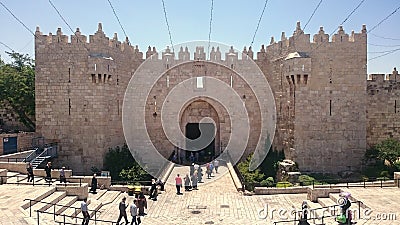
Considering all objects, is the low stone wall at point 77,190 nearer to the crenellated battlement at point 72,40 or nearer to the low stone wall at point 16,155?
the low stone wall at point 16,155

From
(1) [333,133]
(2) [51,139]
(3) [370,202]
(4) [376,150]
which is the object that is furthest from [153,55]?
(3) [370,202]

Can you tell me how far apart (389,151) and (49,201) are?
1769cm

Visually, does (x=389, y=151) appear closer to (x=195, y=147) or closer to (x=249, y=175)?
(x=249, y=175)

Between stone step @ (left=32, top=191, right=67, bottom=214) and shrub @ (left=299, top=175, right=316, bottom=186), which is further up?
stone step @ (left=32, top=191, right=67, bottom=214)

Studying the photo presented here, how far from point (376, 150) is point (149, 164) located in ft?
45.6

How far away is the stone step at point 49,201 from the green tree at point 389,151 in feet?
55.0

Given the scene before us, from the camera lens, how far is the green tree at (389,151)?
2161 centimetres

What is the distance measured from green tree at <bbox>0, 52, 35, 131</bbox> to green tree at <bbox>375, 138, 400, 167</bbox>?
21.6 metres

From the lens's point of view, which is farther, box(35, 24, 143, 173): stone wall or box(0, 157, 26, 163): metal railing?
box(35, 24, 143, 173): stone wall

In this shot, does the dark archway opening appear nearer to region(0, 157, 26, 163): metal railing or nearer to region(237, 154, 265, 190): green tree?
region(237, 154, 265, 190): green tree

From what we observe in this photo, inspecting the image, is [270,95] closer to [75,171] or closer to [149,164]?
[149,164]

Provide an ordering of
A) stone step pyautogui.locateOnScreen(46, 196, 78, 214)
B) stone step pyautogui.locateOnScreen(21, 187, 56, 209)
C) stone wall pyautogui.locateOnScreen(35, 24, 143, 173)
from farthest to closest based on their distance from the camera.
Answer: stone wall pyautogui.locateOnScreen(35, 24, 143, 173), stone step pyautogui.locateOnScreen(46, 196, 78, 214), stone step pyautogui.locateOnScreen(21, 187, 56, 209)

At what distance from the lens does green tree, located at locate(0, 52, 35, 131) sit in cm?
2516

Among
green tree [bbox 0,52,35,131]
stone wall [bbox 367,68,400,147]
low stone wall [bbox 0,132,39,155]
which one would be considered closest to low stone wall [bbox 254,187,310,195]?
stone wall [bbox 367,68,400,147]
